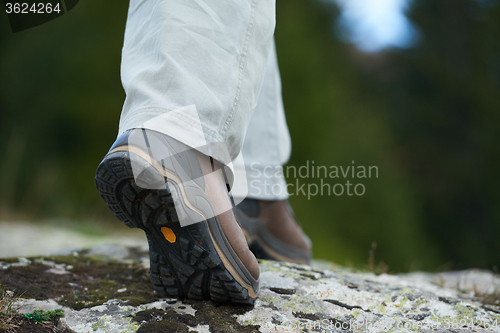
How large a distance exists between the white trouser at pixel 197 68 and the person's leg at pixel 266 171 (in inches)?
18.1

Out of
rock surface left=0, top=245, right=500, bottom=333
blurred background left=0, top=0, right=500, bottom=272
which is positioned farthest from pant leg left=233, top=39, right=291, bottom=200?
blurred background left=0, top=0, right=500, bottom=272

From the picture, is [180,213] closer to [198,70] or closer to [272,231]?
[198,70]

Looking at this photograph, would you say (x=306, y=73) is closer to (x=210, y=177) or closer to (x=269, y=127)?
(x=269, y=127)

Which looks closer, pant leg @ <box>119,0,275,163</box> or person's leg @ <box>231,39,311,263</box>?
pant leg @ <box>119,0,275,163</box>

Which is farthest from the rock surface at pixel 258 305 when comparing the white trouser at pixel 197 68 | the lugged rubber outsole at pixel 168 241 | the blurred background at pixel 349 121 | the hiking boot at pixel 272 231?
the blurred background at pixel 349 121

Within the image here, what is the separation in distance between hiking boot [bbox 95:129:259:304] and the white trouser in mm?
43

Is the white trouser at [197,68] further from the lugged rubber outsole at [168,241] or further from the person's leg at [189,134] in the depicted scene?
the lugged rubber outsole at [168,241]

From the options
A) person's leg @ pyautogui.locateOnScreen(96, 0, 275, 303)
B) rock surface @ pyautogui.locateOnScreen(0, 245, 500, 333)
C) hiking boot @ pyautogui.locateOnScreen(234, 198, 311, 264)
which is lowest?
rock surface @ pyautogui.locateOnScreen(0, 245, 500, 333)

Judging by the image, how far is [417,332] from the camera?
2.92 ft

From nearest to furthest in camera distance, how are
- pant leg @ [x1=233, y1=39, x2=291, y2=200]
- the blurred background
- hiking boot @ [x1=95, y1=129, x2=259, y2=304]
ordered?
hiking boot @ [x1=95, y1=129, x2=259, y2=304]
pant leg @ [x1=233, y1=39, x2=291, y2=200]
the blurred background

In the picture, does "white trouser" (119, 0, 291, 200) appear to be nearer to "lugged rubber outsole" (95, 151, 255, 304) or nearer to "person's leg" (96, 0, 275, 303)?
"person's leg" (96, 0, 275, 303)

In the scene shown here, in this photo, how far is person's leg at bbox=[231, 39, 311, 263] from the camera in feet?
4.46

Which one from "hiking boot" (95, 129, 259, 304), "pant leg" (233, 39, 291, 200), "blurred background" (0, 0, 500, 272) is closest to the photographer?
"hiking boot" (95, 129, 259, 304)

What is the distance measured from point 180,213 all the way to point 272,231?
0.75m
